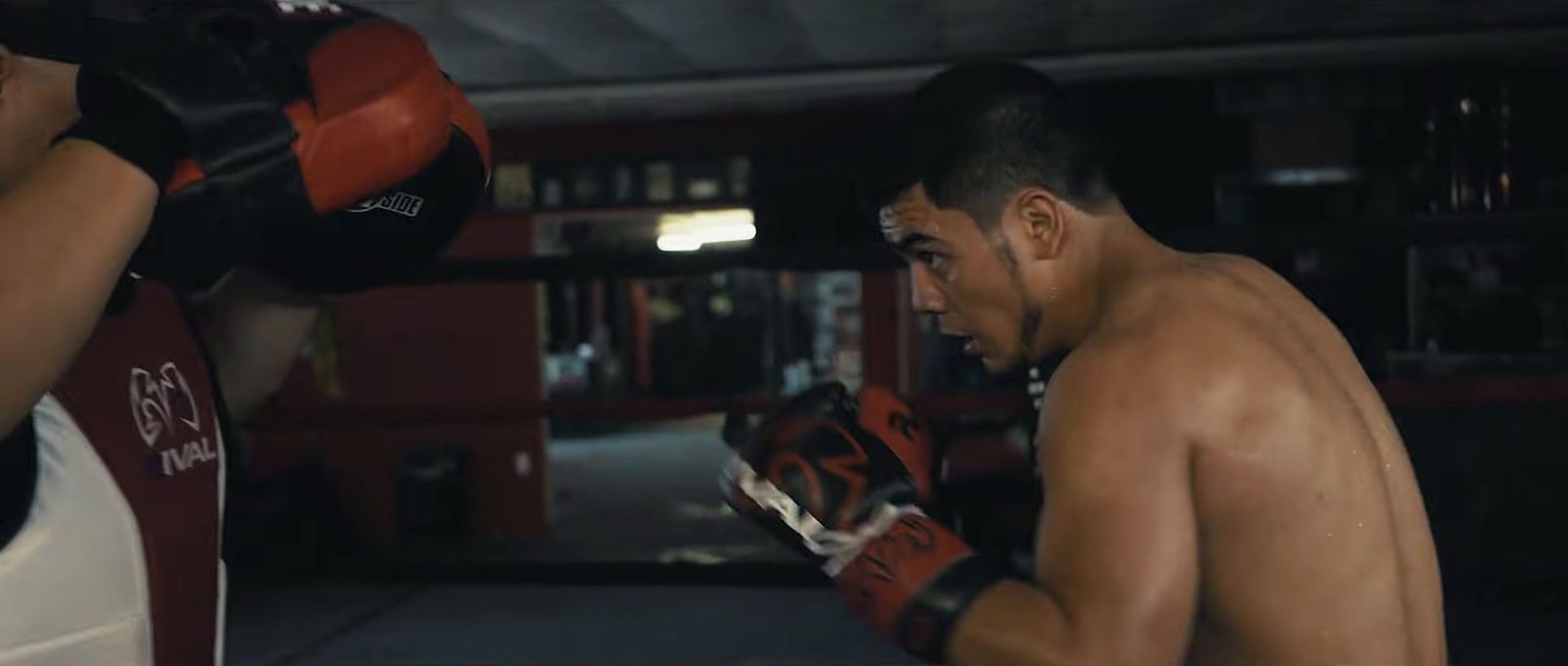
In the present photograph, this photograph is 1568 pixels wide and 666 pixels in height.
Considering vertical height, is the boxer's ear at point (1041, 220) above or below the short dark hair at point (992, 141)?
below

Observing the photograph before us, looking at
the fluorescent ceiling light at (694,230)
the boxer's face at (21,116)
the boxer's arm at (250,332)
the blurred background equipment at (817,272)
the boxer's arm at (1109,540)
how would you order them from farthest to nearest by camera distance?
the fluorescent ceiling light at (694,230), the blurred background equipment at (817,272), the boxer's arm at (250,332), the boxer's arm at (1109,540), the boxer's face at (21,116)

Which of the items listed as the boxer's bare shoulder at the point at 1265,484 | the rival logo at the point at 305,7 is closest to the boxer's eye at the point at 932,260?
the boxer's bare shoulder at the point at 1265,484

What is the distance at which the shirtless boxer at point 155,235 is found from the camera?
0.80 m

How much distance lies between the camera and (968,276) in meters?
1.22

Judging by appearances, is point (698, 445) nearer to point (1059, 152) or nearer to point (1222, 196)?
point (1222, 196)

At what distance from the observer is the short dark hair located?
1.16 meters

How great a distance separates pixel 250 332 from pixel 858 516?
70 centimetres

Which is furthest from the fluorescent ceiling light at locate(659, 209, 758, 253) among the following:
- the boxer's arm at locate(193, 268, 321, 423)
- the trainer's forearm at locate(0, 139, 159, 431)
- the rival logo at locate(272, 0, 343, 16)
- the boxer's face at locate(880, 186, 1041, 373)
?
the trainer's forearm at locate(0, 139, 159, 431)

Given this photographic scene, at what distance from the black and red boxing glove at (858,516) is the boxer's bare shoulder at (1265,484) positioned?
Answer: 21cm

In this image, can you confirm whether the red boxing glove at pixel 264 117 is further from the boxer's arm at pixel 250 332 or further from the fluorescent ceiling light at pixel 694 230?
the fluorescent ceiling light at pixel 694 230

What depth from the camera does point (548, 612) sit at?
Result: 3.76 metres

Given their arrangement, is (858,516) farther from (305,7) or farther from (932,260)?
(305,7)

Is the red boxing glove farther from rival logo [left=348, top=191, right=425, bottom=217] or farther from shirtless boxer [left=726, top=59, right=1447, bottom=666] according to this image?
shirtless boxer [left=726, top=59, right=1447, bottom=666]

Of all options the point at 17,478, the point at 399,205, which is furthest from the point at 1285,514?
the point at 17,478
